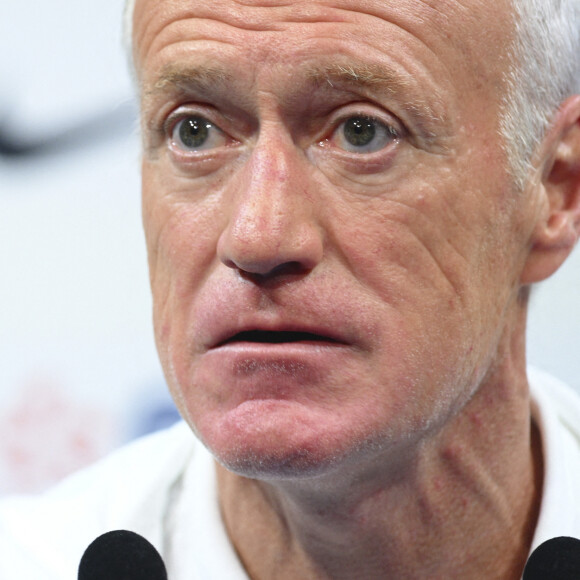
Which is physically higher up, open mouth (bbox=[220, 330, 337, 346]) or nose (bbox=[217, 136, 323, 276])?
nose (bbox=[217, 136, 323, 276])

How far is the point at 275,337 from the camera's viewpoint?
5.67 feet

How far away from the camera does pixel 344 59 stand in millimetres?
1712

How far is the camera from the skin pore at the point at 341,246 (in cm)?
170

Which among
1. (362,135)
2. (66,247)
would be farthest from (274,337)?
(66,247)

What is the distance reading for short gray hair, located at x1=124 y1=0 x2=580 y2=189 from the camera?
1.87 metres

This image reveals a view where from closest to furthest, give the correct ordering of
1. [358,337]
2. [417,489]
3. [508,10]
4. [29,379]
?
[358,337] < [508,10] < [417,489] < [29,379]

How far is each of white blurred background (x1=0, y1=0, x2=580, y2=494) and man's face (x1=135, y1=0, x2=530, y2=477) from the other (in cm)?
115

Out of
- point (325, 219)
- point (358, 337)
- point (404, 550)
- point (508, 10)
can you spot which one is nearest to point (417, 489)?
point (404, 550)

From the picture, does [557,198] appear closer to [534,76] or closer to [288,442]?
[534,76]

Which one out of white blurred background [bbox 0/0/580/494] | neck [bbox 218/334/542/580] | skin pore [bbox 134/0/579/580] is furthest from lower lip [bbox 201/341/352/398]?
white blurred background [bbox 0/0/580/494]

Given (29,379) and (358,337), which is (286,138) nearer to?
(358,337)

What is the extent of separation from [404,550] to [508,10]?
1026mm

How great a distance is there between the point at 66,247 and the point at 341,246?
1.47 meters

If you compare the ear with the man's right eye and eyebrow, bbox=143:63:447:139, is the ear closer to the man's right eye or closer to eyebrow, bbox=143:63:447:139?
eyebrow, bbox=143:63:447:139
